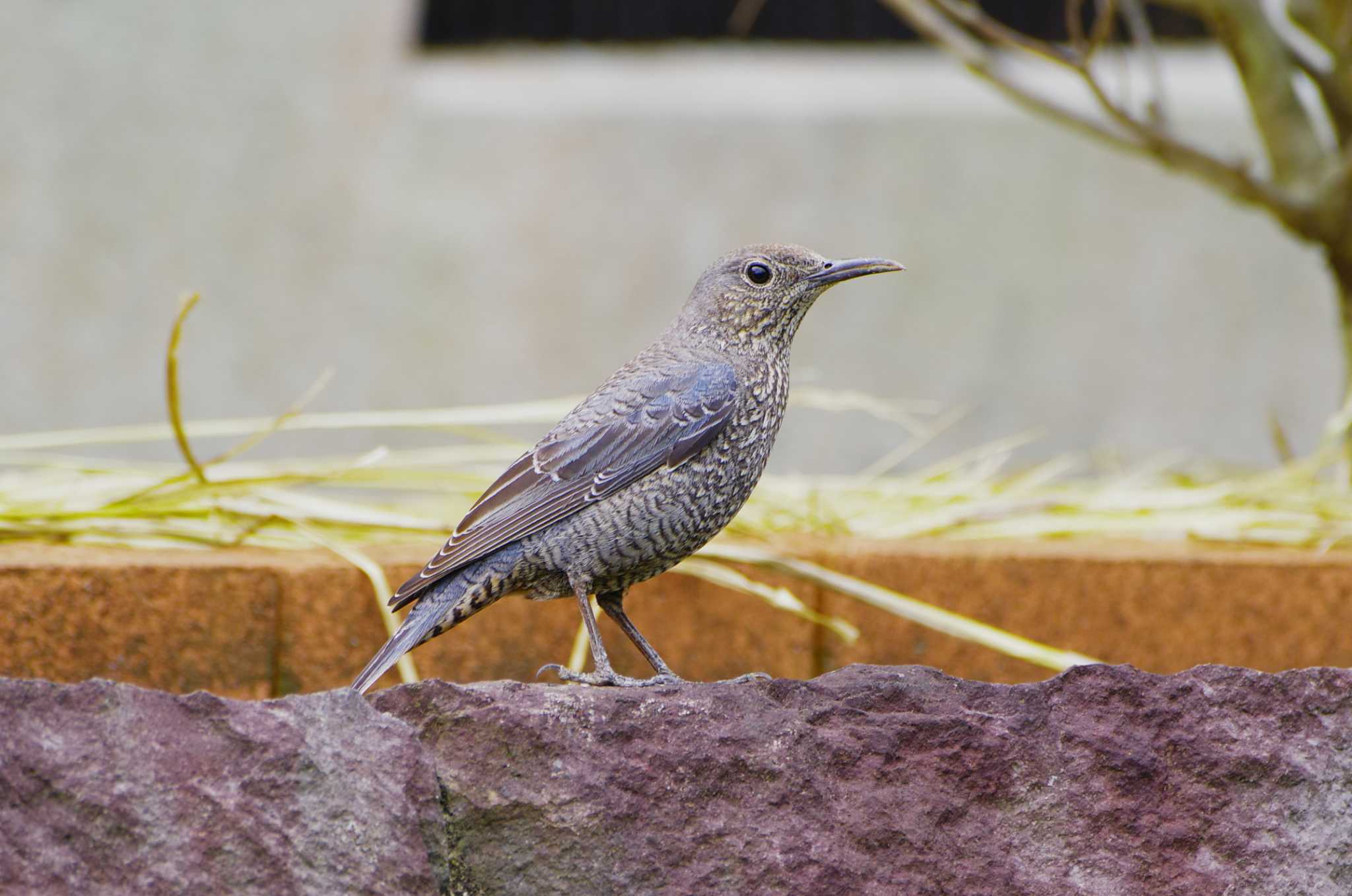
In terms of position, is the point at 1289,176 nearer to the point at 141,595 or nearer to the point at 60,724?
the point at 141,595

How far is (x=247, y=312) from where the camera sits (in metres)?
6.55

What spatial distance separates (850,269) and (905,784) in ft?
3.42

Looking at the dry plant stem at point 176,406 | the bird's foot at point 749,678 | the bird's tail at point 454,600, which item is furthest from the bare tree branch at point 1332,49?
the dry plant stem at point 176,406

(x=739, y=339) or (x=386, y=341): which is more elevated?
(x=739, y=339)

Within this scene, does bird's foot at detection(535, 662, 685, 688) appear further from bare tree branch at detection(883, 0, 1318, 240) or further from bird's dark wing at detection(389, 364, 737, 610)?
bare tree branch at detection(883, 0, 1318, 240)

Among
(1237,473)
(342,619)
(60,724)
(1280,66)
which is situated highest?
(1280,66)

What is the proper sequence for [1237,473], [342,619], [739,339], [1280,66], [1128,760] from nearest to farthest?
[1128,760]
[739,339]
[342,619]
[1280,66]
[1237,473]

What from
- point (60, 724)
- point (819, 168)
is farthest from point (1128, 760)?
point (819, 168)

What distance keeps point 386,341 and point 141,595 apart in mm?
3284

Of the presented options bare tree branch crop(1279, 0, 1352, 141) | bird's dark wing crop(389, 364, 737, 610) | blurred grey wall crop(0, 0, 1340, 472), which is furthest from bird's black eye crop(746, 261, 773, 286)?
blurred grey wall crop(0, 0, 1340, 472)

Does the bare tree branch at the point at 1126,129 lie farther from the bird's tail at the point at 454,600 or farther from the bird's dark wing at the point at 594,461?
the bird's tail at the point at 454,600

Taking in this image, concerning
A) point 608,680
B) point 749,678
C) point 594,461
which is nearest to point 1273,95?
point 594,461

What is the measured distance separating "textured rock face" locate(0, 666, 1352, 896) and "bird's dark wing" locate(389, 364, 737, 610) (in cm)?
38

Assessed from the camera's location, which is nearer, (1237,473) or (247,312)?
(1237,473)
